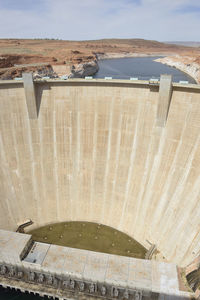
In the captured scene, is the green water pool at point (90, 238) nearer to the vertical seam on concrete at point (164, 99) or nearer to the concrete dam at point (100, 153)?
the concrete dam at point (100, 153)

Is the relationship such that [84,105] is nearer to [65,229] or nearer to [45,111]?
[45,111]

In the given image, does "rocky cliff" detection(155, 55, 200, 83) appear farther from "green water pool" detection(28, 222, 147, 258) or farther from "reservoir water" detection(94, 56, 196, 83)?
"green water pool" detection(28, 222, 147, 258)

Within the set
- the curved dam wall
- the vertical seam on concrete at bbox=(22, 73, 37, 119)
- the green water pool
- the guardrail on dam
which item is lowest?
the green water pool

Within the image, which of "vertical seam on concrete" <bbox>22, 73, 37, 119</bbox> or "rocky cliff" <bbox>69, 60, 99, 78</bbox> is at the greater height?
"vertical seam on concrete" <bbox>22, 73, 37, 119</bbox>

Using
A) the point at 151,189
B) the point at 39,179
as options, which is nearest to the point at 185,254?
A: the point at 151,189

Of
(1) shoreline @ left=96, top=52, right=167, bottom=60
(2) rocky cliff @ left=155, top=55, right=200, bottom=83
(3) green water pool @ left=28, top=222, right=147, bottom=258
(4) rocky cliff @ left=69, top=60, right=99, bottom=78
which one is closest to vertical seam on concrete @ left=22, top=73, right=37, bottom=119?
(3) green water pool @ left=28, top=222, right=147, bottom=258

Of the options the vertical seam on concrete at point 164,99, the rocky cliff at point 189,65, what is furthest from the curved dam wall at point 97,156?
the rocky cliff at point 189,65
